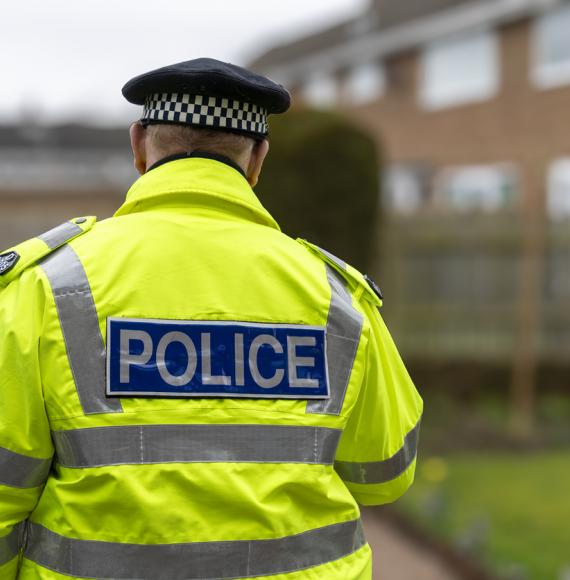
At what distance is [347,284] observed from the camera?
2.19m

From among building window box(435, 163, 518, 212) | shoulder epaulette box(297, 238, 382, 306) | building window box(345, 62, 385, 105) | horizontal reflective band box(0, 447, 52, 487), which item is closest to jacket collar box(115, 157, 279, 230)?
shoulder epaulette box(297, 238, 382, 306)

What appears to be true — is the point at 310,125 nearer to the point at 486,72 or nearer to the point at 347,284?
the point at 347,284

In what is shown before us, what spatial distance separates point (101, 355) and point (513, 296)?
982 centimetres

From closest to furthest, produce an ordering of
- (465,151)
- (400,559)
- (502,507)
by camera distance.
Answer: (400,559) → (502,507) → (465,151)

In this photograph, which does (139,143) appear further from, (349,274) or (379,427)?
(379,427)

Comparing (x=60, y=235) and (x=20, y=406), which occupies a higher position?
(x=60, y=235)

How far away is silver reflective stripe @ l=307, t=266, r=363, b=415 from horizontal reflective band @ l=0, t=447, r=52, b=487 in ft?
1.88

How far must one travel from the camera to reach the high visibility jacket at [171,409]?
6.03ft

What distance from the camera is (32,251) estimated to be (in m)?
1.92

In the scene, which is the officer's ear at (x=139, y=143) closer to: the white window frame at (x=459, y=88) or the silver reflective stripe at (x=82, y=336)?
the silver reflective stripe at (x=82, y=336)

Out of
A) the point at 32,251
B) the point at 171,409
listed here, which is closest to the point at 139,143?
the point at 32,251

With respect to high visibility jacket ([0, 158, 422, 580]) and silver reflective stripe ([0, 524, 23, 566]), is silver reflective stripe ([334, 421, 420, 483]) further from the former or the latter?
silver reflective stripe ([0, 524, 23, 566])

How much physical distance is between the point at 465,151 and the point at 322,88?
5314mm

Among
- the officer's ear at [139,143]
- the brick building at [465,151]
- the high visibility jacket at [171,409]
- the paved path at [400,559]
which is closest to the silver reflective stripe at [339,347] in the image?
the high visibility jacket at [171,409]
